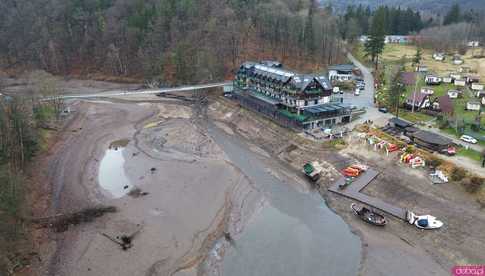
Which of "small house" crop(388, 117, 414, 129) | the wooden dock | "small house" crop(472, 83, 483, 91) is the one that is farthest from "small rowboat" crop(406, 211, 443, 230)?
"small house" crop(472, 83, 483, 91)

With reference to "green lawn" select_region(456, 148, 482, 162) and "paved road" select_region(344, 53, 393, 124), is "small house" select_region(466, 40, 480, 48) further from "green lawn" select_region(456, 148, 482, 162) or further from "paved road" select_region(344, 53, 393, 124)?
"green lawn" select_region(456, 148, 482, 162)

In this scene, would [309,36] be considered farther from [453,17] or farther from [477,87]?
[453,17]

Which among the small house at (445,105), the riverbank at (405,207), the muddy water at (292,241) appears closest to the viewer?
the muddy water at (292,241)

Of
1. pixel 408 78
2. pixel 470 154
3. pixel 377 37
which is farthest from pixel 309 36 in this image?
pixel 470 154

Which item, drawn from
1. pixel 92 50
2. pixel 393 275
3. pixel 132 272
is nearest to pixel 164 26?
pixel 92 50

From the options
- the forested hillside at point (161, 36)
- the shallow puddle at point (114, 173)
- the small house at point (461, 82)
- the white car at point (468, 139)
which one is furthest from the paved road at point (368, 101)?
the shallow puddle at point (114, 173)

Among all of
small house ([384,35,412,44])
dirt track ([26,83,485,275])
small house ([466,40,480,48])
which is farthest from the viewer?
small house ([384,35,412,44])

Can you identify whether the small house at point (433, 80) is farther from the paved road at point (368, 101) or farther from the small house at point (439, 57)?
the small house at point (439, 57)
